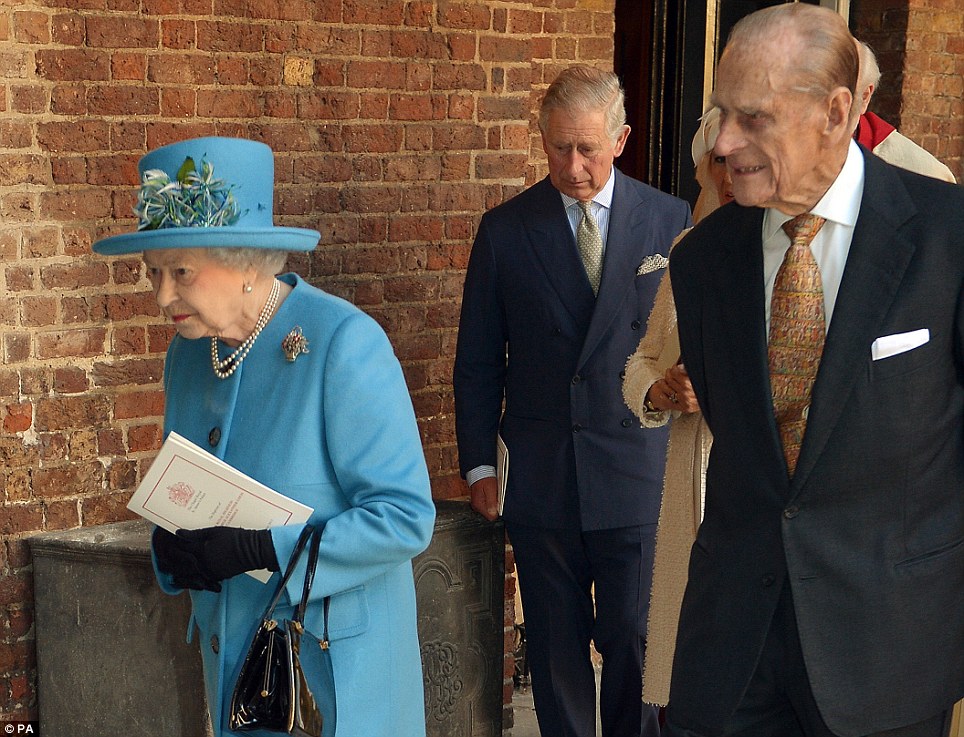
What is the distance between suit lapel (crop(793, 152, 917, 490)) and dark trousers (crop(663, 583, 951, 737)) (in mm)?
277

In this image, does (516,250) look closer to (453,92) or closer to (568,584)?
(453,92)

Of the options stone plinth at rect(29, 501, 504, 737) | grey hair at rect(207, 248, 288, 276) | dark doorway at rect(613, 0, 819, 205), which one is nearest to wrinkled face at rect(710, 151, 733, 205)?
grey hair at rect(207, 248, 288, 276)

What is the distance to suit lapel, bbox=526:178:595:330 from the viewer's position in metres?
3.68

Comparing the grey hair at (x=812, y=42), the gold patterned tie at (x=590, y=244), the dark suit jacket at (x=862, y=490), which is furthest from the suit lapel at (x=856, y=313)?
the gold patterned tie at (x=590, y=244)

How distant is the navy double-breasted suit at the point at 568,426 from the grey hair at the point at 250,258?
1.18 m

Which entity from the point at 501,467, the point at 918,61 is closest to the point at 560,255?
the point at 501,467

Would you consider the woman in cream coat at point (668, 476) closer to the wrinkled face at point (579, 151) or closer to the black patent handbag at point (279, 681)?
the wrinkled face at point (579, 151)

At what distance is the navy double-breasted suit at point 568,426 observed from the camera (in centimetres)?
366

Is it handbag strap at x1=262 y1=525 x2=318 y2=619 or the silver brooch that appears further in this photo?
the silver brooch

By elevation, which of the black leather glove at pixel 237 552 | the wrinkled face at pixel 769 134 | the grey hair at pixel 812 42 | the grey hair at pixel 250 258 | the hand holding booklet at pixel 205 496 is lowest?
the black leather glove at pixel 237 552

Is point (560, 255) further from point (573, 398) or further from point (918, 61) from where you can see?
point (918, 61)

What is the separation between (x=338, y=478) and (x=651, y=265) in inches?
57.4

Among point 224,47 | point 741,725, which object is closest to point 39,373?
point 224,47

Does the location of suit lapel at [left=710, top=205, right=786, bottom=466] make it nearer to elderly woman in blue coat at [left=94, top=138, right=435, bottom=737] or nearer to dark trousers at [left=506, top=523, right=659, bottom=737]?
elderly woman in blue coat at [left=94, top=138, right=435, bottom=737]
